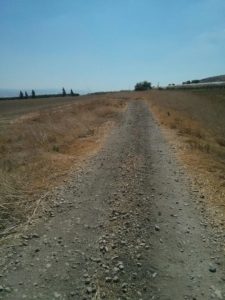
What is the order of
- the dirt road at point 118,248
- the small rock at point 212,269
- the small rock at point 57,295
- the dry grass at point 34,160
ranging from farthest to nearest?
the dry grass at point 34,160, the small rock at point 212,269, the dirt road at point 118,248, the small rock at point 57,295

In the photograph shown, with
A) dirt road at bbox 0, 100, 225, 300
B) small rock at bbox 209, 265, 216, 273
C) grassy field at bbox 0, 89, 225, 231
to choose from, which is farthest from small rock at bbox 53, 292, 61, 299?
grassy field at bbox 0, 89, 225, 231

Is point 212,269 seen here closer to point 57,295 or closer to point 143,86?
point 57,295

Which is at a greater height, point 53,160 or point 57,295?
point 53,160

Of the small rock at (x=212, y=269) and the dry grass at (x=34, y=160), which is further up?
the dry grass at (x=34, y=160)

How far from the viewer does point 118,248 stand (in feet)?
17.5

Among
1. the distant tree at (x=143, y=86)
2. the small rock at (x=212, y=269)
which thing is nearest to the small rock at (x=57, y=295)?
the small rock at (x=212, y=269)

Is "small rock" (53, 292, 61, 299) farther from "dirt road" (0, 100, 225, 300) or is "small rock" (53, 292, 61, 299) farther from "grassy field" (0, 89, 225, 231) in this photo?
"grassy field" (0, 89, 225, 231)

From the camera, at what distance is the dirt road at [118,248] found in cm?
437

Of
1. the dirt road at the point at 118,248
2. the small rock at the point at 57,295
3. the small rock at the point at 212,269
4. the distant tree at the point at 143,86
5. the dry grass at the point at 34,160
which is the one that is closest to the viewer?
the small rock at the point at 57,295

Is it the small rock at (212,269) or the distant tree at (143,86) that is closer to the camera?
the small rock at (212,269)

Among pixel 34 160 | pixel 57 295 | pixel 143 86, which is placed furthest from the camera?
pixel 143 86

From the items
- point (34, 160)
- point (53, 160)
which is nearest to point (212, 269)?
point (53, 160)

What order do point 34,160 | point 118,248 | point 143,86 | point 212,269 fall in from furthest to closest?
point 143,86
point 34,160
point 118,248
point 212,269

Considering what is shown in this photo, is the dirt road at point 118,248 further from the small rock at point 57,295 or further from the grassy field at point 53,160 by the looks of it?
the grassy field at point 53,160
